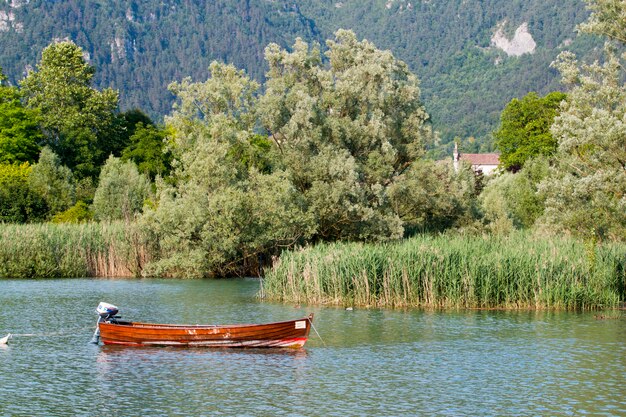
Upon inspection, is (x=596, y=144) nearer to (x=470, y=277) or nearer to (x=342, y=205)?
(x=470, y=277)

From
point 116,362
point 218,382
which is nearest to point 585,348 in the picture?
point 218,382

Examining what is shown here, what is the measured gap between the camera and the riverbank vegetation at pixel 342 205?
3634 centimetres

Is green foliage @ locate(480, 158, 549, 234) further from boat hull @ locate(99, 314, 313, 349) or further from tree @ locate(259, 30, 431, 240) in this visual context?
boat hull @ locate(99, 314, 313, 349)

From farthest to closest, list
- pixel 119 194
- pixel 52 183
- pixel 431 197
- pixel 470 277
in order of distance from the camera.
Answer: pixel 52 183
pixel 119 194
pixel 431 197
pixel 470 277

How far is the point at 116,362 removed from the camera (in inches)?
1032

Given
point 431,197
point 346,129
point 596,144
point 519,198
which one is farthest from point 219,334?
point 519,198

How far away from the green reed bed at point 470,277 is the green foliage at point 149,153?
1962 inches

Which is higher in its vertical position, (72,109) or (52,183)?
(72,109)

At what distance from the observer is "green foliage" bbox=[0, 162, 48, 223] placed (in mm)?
68438

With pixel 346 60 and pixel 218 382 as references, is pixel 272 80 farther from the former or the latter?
pixel 218 382

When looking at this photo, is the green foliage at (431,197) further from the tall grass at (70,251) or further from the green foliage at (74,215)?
the green foliage at (74,215)

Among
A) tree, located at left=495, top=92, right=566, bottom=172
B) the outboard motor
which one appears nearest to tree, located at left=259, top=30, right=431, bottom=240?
the outboard motor

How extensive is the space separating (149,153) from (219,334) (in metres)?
62.8

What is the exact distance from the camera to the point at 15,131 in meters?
84.4
